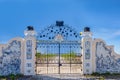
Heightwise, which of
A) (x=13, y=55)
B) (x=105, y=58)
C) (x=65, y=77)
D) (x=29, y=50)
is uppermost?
(x=29, y=50)

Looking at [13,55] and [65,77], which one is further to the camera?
[13,55]

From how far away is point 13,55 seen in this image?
19.6m

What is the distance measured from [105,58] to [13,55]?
210 inches

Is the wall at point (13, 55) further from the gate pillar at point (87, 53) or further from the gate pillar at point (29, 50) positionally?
the gate pillar at point (87, 53)

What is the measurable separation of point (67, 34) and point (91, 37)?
1420mm

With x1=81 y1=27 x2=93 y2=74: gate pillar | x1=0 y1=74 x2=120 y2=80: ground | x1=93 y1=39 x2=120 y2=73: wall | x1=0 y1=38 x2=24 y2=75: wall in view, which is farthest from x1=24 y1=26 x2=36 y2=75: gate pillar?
x1=93 y1=39 x2=120 y2=73: wall

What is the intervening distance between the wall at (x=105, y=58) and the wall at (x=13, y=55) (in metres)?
4.33

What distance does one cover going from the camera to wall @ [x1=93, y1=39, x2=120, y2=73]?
19.8m

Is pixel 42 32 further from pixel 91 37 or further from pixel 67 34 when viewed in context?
pixel 91 37

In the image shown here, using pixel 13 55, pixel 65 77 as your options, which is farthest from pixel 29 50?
pixel 65 77

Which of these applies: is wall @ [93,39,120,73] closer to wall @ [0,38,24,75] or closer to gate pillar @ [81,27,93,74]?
gate pillar @ [81,27,93,74]

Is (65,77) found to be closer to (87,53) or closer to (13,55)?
(87,53)

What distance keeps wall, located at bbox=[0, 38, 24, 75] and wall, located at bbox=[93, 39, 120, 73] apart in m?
4.33

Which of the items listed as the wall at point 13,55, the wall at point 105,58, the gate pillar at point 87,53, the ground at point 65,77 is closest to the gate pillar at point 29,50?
the wall at point 13,55
